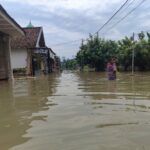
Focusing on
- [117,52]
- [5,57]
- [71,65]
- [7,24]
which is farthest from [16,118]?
[71,65]

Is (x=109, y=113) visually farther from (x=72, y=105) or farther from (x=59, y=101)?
(x=59, y=101)

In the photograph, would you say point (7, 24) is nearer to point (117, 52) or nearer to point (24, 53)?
point (24, 53)

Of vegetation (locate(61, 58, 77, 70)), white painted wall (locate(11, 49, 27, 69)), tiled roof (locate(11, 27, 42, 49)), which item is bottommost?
vegetation (locate(61, 58, 77, 70))

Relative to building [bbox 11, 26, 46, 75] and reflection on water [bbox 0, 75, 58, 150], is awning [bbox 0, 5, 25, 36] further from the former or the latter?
reflection on water [bbox 0, 75, 58, 150]

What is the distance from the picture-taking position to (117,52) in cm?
6138

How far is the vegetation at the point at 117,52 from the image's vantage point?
173ft

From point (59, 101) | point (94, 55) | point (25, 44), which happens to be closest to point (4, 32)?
point (25, 44)

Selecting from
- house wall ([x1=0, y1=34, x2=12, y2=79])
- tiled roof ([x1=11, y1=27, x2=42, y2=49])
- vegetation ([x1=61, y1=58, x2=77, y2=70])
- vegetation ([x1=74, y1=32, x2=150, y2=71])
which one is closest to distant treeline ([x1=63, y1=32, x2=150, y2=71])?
vegetation ([x1=74, y1=32, x2=150, y2=71])

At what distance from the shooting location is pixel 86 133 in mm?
6285

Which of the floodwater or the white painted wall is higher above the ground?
the white painted wall

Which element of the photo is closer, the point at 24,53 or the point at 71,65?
the point at 24,53

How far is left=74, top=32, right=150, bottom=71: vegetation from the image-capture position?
5259 cm

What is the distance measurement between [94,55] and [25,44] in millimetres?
26281

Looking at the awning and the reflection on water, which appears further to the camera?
the awning
